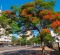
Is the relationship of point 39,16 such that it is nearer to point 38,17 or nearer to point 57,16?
point 38,17

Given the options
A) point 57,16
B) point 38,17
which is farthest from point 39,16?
point 57,16

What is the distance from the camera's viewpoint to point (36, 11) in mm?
22906

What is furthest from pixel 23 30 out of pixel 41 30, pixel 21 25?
pixel 41 30

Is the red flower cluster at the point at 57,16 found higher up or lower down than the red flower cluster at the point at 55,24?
higher up

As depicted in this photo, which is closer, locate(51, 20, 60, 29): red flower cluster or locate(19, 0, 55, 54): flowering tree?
locate(51, 20, 60, 29): red flower cluster

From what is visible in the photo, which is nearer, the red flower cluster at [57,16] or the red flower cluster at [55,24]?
the red flower cluster at [55,24]

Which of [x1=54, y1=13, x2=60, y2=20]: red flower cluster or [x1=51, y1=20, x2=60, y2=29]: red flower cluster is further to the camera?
[x1=54, y1=13, x2=60, y2=20]: red flower cluster

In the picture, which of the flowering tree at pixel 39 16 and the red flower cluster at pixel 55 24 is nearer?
the red flower cluster at pixel 55 24

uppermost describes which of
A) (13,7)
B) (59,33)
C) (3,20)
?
(13,7)

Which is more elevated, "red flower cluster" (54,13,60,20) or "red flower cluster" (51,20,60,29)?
"red flower cluster" (54,13,60,20)

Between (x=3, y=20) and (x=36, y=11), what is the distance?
3503 millimetres

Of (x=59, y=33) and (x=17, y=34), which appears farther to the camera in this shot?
(x=17, y=34)

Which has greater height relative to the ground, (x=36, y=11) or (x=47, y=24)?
(x=36, y=11)

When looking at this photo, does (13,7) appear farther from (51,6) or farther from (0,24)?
(51,6)
